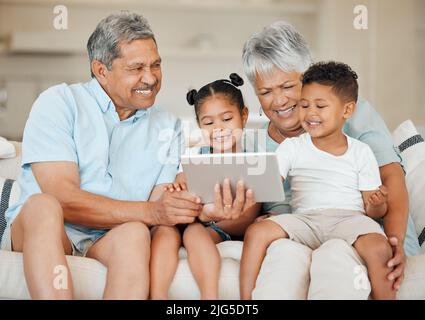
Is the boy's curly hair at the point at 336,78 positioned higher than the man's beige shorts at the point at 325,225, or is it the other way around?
the boy's curly hair at the point at 336,78

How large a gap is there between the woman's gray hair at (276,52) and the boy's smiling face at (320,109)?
0.62 feet

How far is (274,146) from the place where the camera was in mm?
1950

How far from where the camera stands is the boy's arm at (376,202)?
1688 millimetres

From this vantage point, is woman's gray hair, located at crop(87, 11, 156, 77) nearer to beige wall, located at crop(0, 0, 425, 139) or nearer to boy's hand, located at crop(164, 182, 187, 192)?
boy's hand, located at crop(164, 182, 187, 192)

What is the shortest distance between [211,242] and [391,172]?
0.54 meters

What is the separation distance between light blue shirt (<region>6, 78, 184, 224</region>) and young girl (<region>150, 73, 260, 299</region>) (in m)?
0.09

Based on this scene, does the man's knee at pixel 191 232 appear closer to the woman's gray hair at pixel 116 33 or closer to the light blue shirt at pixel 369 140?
the light blue shirt at pixel 369 140

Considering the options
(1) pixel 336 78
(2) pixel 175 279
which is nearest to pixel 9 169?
(2) pixel 175 279

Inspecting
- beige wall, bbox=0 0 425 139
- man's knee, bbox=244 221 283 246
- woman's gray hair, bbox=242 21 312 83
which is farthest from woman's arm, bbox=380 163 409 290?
beige wall, bbox=0 0 425 139

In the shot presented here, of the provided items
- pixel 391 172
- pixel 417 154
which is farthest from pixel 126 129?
pixel 417 154

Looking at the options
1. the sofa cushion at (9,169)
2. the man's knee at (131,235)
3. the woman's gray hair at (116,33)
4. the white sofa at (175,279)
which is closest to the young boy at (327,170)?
the white sofa at (175,279)

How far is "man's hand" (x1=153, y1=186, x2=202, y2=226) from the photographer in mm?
1650

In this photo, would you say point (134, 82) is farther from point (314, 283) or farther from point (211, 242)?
point (314, 283)

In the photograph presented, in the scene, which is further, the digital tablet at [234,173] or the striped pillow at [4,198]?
the striped pillow at [4,198]
